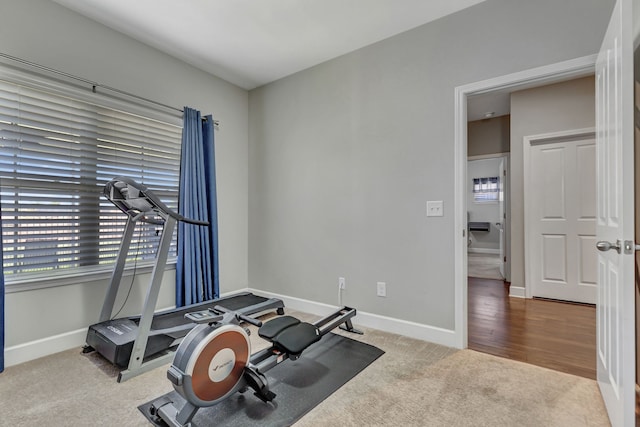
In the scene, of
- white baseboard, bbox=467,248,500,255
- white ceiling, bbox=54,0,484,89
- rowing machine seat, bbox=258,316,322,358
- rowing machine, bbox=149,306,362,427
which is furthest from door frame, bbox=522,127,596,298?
white baseboard, bbox=467,248,500,255

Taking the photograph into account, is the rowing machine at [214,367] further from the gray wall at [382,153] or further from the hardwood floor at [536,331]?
the hardwood floor at [536,331]

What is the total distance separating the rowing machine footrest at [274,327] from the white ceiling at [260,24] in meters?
2.32

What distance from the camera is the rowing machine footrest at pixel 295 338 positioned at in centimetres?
183

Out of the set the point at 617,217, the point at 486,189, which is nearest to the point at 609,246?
the point at 617,217

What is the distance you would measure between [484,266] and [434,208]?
15.6 feet

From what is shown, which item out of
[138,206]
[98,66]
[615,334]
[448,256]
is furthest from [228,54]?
[615,334]

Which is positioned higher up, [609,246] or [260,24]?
[260,24]

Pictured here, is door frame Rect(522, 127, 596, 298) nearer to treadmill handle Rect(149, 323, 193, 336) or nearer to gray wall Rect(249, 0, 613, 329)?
gray wall Rect(249, 0, 613, 329)

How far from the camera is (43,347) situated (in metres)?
2.22

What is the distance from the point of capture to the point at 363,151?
2893 millimetres

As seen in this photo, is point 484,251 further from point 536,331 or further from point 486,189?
point 536,331

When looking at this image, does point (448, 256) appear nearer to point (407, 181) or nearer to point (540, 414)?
point (407, 181)

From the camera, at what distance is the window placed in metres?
2.13

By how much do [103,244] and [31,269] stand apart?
47cm
